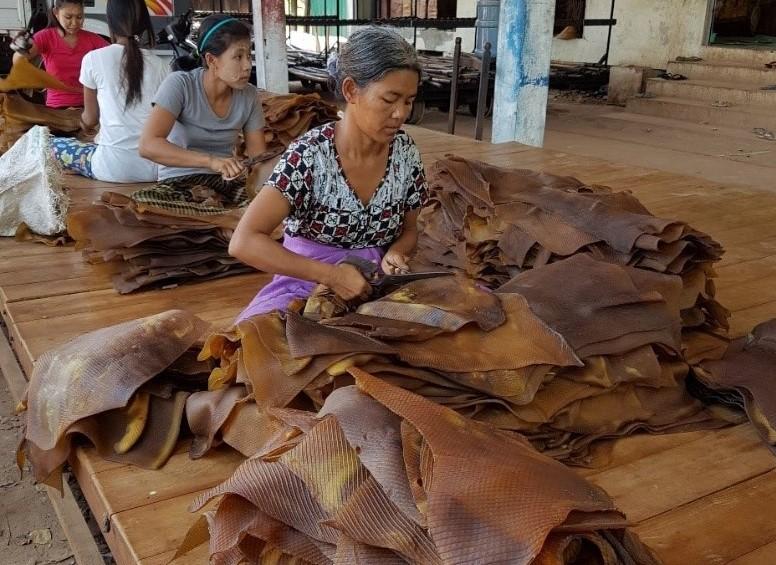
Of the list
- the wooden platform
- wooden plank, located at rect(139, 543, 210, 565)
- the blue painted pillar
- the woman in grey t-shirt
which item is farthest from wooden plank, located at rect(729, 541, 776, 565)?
the blue painted pillar

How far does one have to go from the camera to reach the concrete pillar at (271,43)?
7297 millimetres

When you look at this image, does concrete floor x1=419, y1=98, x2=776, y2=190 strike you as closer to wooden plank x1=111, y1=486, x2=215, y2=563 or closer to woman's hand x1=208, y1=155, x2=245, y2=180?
woman's hand x1=208, y1=155, x2=245, y2=180

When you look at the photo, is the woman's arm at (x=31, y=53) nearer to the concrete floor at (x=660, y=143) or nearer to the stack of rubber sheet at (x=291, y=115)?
the stack of rubber sheet at (x=291, y=115)

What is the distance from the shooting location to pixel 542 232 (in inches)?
95.3

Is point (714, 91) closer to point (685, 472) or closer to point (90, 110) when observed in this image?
point (90, 110)

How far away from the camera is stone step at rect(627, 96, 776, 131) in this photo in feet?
25.9

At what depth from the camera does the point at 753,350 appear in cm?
211

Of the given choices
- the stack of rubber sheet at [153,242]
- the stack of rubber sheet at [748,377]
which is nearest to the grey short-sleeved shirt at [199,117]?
the stack of rubber sheet at [153,242]

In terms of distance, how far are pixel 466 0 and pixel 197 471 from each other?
38.0 feet

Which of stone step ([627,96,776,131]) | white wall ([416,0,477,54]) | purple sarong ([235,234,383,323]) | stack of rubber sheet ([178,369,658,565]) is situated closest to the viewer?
stack of rubber sheet ([178,369,658,565])

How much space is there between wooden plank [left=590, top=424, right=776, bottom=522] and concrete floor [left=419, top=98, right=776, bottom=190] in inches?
170

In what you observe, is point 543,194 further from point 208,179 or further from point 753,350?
point 208,179

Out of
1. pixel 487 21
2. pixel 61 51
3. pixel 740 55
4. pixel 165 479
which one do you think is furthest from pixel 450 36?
pixel 165 479

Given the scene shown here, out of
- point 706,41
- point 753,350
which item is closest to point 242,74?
point 753,350
